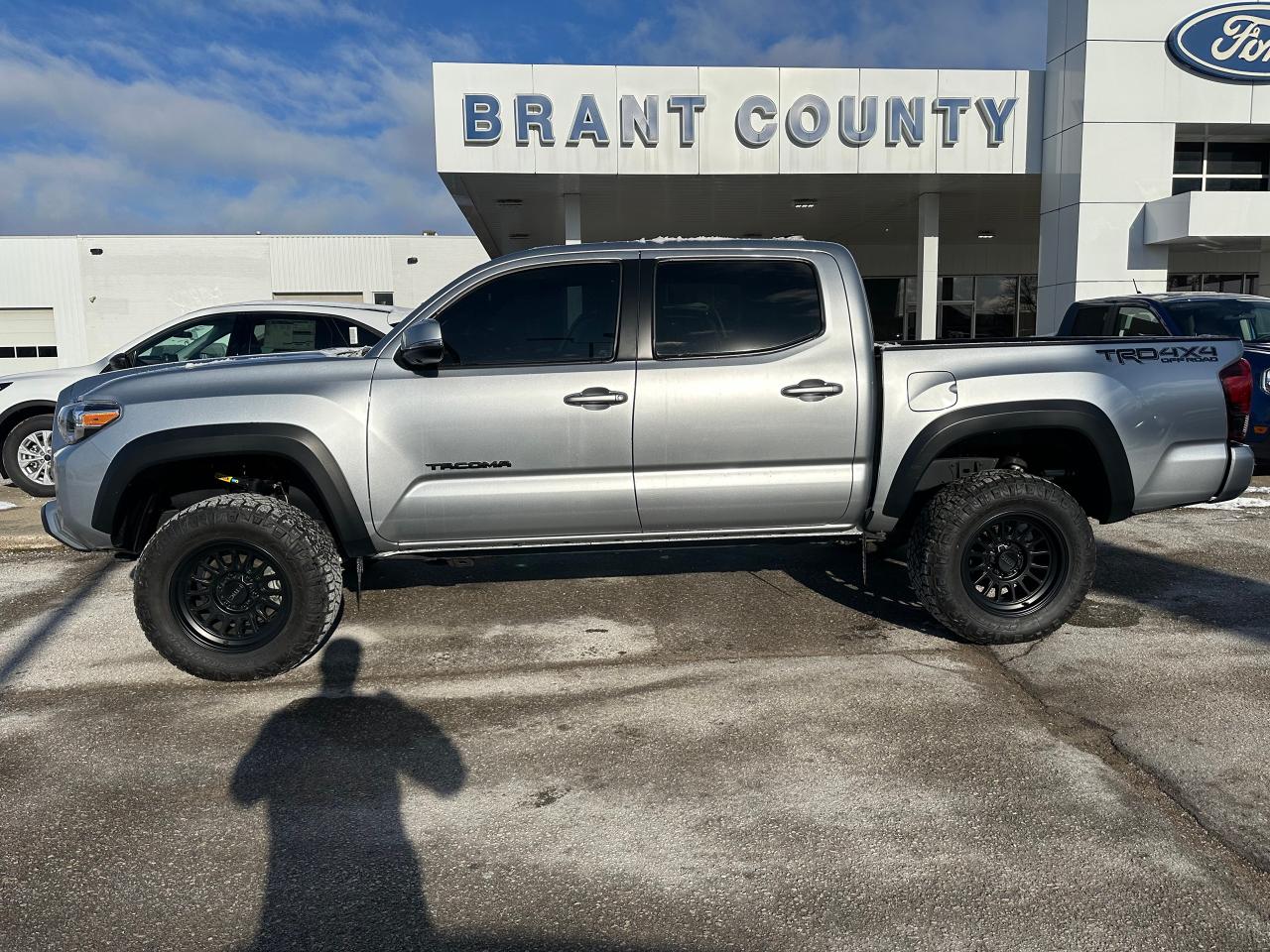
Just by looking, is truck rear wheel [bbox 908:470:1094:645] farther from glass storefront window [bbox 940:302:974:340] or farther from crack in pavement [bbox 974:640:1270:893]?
glass storefront window [bbox 940:302:974:340]

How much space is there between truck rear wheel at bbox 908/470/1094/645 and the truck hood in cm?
295

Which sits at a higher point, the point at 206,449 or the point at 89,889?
the point at 206,449

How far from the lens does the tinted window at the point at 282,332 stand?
869cm

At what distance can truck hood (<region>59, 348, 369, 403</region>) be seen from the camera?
443 centimetres

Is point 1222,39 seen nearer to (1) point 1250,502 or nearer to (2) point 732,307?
(1) point 1250,502

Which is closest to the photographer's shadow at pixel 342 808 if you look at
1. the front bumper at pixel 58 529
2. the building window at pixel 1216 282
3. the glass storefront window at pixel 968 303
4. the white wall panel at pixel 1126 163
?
the front bumper at pixel 58 529

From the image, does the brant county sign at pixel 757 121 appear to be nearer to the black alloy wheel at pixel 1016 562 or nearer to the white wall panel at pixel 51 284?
the black alloy wheel at pixel 1016 562

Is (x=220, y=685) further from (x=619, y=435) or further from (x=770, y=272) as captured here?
(x=770, y=272)

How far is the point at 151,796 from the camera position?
11.1 feet

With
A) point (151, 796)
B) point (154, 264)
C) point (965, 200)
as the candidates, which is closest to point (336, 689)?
point (151, 796)

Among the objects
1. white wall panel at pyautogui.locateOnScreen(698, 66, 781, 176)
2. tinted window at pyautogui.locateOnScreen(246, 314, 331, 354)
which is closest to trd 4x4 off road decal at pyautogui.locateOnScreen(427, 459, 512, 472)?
tinted window at pyautogui.locateOnScreen(246, 314, 331, 354)

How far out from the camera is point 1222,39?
15.7 m

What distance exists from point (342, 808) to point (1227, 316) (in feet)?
30.5

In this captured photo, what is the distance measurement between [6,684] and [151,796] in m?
1.74
